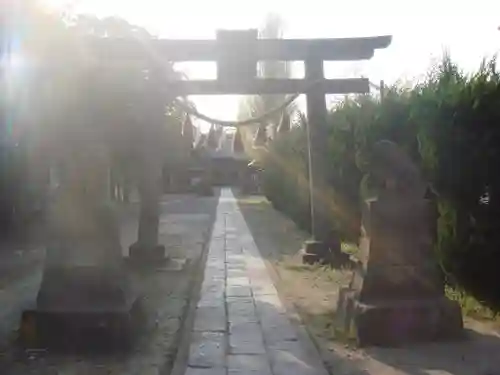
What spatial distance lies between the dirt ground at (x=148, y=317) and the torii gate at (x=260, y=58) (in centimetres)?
304

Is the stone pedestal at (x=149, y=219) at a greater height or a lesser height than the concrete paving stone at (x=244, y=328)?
greater

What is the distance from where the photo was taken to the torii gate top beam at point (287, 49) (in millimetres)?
11562

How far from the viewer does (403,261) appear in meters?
6.81

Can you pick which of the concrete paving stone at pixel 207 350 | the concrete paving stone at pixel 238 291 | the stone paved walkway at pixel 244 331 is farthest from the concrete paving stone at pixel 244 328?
the concrete paving stone at pixel 238 291

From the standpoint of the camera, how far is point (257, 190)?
173 feet

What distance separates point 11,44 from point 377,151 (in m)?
6.94

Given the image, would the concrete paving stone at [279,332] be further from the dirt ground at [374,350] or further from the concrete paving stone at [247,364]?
the concrete paving stone at [247,364]

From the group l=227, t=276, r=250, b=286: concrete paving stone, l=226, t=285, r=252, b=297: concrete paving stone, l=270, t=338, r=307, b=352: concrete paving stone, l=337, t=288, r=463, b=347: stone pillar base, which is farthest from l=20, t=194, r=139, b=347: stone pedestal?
l=227, t=276, r=250, b=286: concrete paving stone

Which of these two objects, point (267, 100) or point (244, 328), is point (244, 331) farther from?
point (267, 100)

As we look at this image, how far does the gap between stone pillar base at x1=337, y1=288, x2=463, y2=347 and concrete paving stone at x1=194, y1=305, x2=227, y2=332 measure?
4.99ft

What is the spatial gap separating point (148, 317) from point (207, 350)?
1.48 m

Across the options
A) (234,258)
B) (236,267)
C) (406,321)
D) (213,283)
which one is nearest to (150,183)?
(236,267)

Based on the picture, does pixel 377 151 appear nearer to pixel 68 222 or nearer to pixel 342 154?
pixel 68 222

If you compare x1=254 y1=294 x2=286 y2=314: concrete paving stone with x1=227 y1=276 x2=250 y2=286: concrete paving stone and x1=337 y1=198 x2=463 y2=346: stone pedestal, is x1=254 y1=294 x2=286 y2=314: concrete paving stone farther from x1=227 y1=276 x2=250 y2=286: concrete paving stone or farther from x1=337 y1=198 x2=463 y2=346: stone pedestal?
x1=337 y1=198 x2=463 y2=346: stone pedestal
